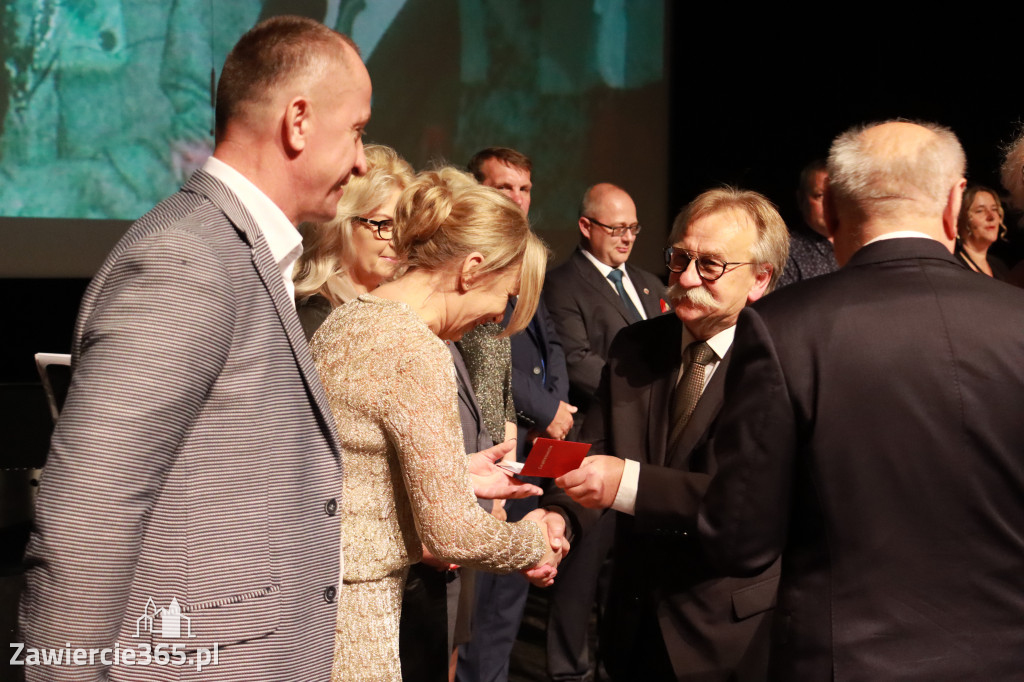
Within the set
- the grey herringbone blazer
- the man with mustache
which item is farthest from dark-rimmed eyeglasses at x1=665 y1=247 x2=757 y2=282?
the grey herringbone blazer

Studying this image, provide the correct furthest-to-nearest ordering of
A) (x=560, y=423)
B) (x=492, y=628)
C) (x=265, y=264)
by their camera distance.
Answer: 1. (x=560, y=423)
2. (x=492, y=628)
3. (x=265, y=264)

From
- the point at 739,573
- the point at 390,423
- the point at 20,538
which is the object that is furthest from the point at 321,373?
the point at 20,538

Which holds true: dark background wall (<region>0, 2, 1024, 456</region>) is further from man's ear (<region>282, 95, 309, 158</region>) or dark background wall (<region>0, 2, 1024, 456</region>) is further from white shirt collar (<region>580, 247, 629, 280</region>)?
man's ear (<region>282, 95, 309, 158</region>)

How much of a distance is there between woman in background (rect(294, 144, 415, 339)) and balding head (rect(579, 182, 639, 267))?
6.20ft

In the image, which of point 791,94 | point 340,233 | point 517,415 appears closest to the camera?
point 340,233

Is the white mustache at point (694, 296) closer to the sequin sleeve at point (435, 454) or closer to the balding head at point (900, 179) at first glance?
the balding head at point (900, 179)

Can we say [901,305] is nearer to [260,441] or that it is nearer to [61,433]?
[260,441]

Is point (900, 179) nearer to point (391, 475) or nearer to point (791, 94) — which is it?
point (391, 475)

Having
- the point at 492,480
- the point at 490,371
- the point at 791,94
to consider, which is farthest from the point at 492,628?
the point at 791,94

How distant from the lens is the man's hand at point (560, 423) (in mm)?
3652

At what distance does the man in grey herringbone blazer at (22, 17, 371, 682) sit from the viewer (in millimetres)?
1095

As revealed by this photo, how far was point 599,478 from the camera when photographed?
6.86ft

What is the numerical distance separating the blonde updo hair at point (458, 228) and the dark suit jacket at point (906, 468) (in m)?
0.66

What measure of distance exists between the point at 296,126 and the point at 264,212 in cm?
13
